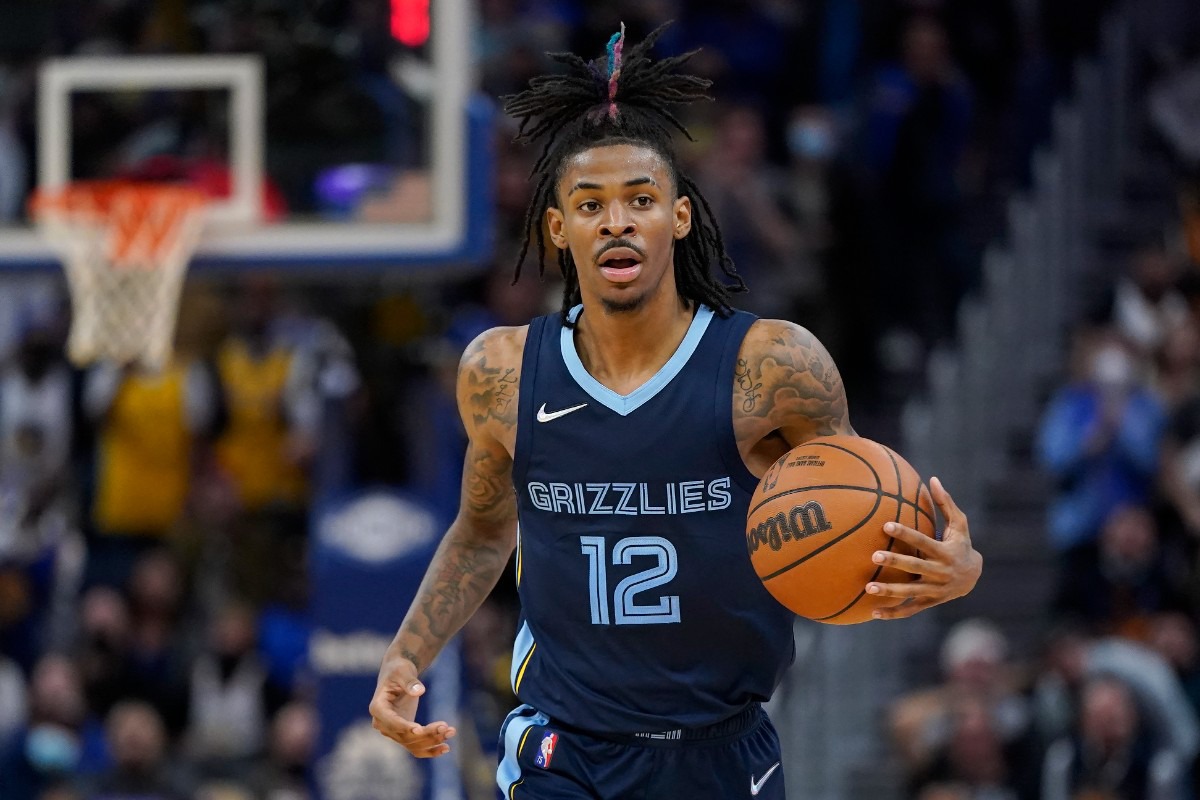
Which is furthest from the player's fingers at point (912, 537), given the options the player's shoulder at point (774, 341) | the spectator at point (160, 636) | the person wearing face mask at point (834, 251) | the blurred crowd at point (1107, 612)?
the person wearing face mask at point (834, 251)

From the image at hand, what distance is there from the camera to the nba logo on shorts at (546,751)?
5078 mm

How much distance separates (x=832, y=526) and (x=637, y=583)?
0.52m

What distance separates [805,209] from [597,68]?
8.11 metres

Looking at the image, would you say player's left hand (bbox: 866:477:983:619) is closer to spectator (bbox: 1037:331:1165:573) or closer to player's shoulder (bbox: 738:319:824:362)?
player's shoulder (bbox: 738:319:824:362)

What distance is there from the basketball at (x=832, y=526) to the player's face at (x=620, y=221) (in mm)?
606

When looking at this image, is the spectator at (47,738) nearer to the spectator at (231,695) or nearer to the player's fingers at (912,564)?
the spectator at (231,695)

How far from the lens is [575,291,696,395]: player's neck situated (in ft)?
16.9

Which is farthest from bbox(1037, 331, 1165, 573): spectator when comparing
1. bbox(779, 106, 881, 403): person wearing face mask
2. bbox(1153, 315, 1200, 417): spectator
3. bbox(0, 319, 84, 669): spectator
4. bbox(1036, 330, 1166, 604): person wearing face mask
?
bbox(0, 319, 84, 669): spectator

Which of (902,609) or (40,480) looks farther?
(40,480)

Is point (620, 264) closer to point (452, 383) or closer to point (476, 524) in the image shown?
point (476, 524)

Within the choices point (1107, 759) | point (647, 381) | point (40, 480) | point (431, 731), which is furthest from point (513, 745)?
point (40, 480)

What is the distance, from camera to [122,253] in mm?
10188

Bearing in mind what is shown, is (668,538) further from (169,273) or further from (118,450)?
(118,450)

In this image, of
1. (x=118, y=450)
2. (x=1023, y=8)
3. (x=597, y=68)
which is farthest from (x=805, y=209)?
(x=597, y=68)
